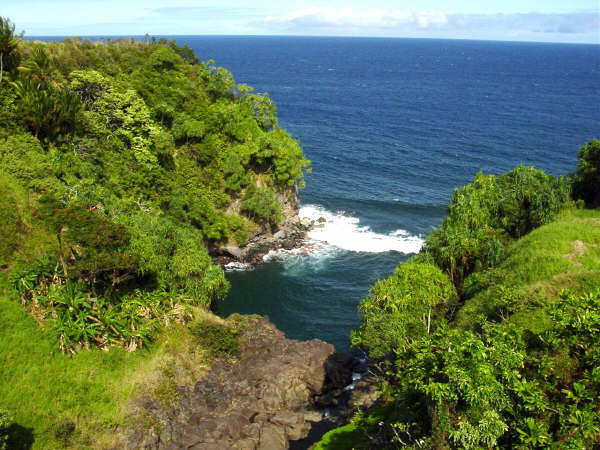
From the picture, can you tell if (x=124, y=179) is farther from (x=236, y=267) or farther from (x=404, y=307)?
(x=404, y=307)

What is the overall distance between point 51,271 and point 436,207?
6311 centimetres

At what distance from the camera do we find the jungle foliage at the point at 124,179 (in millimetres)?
33656

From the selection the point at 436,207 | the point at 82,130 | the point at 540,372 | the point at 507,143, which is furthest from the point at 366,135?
the point at 540,372

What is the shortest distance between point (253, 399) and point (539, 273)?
83.3ft

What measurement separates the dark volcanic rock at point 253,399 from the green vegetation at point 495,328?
442 centimetres

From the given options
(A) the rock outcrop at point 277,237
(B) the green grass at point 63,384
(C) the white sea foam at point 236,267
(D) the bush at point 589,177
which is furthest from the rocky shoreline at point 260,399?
(D) the bush at point 589,177

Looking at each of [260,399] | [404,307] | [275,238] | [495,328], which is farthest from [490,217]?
[260,399]

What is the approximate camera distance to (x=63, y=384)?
99.8ft

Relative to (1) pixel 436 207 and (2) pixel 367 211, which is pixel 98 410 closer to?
(2) pixel 367 211

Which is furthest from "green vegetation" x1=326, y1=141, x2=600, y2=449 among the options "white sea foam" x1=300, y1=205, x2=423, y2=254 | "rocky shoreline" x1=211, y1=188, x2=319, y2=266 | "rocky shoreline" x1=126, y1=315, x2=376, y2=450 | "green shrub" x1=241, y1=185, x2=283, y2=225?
"rocky shoreline" x1=211, y1=188, x2=319, y2=266

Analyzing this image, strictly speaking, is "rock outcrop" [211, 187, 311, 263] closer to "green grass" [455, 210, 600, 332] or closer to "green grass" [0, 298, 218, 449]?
"green grass" [0, 298, 218, 449]

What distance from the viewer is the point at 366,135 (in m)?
116

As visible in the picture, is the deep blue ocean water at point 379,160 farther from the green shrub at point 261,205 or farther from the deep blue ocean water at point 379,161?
the green shrub at point 261,205

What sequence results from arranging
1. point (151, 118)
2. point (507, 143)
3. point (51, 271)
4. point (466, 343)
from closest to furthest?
point (466, 343), point (51, 271), point (151, 118), point (507, 143)
